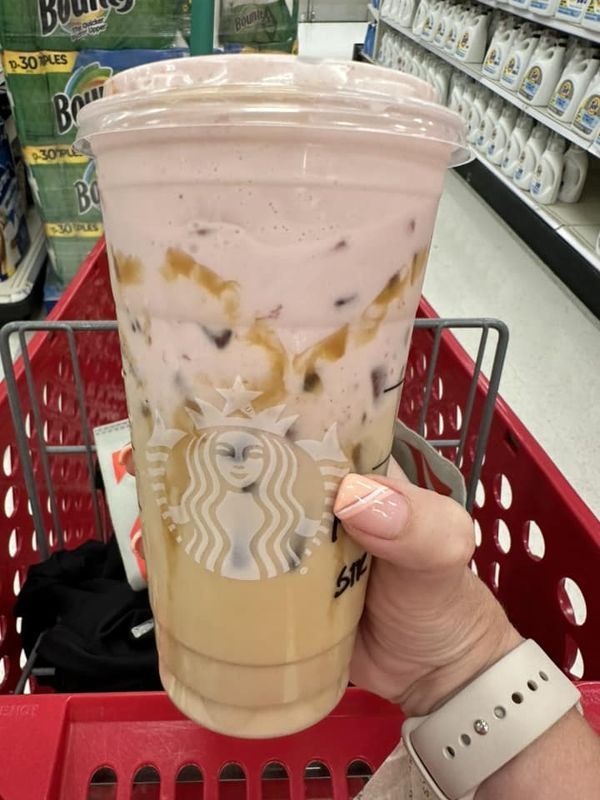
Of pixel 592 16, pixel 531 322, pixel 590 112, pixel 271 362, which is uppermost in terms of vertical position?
pixel 592 16

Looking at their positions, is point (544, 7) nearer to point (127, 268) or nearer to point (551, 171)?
point (551, 171)

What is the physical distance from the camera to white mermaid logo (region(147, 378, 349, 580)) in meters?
0.40

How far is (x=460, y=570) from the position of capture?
56 cm

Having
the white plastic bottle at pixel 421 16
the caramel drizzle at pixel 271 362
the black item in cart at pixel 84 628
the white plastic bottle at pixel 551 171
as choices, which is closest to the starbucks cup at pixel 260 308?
the caramel drizzle at pixel 271 362

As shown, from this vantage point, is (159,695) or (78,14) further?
(78,14)

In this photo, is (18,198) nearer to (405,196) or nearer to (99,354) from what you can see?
(99,354)

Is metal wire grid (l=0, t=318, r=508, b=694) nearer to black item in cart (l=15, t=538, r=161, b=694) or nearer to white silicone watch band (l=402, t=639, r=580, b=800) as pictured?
black item in cart (l=15, t=538, r=161, b=694)

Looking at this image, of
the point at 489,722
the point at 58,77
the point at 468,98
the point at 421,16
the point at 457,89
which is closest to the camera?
the point at 489,722

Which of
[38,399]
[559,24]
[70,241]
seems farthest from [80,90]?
[559,24]

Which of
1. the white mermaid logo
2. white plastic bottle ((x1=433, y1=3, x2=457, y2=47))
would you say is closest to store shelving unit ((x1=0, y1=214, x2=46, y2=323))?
the white mermaid logo

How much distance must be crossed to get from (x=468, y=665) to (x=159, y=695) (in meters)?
0.30

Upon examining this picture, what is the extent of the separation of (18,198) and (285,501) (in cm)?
198

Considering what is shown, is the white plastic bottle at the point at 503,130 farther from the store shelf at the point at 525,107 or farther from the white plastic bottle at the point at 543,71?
the white plastic bottle at the point at 543,71

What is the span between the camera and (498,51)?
11.2 ft
